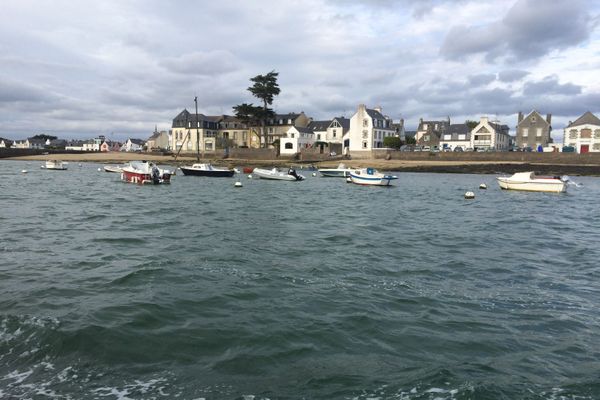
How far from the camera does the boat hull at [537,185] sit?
1663 inches

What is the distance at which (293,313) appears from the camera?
9688mm

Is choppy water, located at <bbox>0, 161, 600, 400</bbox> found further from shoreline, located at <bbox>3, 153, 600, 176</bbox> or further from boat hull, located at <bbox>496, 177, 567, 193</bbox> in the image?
shoreline, located at <bbox>3, 153, 600, 176</bbox>

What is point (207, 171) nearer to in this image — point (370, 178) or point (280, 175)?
point (280, 175)

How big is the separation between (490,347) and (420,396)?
92.1 inches

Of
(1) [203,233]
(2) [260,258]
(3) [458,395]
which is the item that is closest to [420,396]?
(3) [458,395]

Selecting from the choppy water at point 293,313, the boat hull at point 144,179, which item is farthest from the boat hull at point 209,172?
the choppy water at point 293,313

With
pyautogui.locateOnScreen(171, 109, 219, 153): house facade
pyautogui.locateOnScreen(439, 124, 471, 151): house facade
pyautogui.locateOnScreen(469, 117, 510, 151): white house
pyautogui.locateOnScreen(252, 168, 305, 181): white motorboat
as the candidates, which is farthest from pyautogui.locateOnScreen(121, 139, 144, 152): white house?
pyautogui.locateOnScreen(252, 168, 305, 181): white motorboat

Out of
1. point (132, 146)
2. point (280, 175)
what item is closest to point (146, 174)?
point (280, 175)

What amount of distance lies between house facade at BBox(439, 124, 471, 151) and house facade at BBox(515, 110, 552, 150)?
413 inches

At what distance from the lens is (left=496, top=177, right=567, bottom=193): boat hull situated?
42.2m

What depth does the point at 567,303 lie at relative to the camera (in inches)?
425

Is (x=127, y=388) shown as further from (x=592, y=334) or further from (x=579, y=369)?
(x=592, y=334)

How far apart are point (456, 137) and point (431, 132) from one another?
271 inches

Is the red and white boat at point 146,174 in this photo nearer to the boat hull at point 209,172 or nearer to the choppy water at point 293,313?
the boat hull at point 209,172
